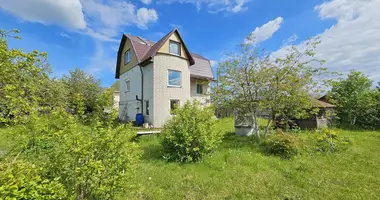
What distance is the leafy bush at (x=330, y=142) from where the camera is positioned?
21.9 feet

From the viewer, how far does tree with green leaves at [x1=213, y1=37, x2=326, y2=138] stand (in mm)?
7402

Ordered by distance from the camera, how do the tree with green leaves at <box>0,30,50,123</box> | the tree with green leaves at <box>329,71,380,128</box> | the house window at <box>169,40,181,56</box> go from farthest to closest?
the house window at <box>169,40,181,56</box> < the tree with green leaves at <box>329,71,380,128</box> < the tree with green leaves at <box>0,30,50,123</box>

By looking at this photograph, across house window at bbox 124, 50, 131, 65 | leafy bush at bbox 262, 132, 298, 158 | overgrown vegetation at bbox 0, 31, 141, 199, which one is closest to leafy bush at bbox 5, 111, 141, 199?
overgrown vegetation at bbox 0, 31, 141, 199

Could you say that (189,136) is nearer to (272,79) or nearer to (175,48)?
(272,79)

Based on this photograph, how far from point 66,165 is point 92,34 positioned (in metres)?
13.7

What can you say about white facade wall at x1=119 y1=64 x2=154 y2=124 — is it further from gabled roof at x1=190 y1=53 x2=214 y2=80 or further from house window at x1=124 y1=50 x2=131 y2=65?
gabled roof at x1=190 y1=53 x2=214 y2=80

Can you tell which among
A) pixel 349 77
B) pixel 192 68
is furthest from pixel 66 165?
pixel 349 77

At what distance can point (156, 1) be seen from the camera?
11305mm

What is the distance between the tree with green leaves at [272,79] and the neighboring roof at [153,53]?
8022 millimetres

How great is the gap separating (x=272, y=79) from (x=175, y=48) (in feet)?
31.5

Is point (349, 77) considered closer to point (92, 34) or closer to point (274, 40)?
point (274, 40)

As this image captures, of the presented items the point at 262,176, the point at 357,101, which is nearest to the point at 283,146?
the point at 262,176

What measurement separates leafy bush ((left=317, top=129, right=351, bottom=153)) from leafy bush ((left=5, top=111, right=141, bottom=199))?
728 centimetres

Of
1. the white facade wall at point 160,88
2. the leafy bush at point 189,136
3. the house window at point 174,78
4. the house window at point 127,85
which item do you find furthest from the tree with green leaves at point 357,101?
the house window at point 127,85
